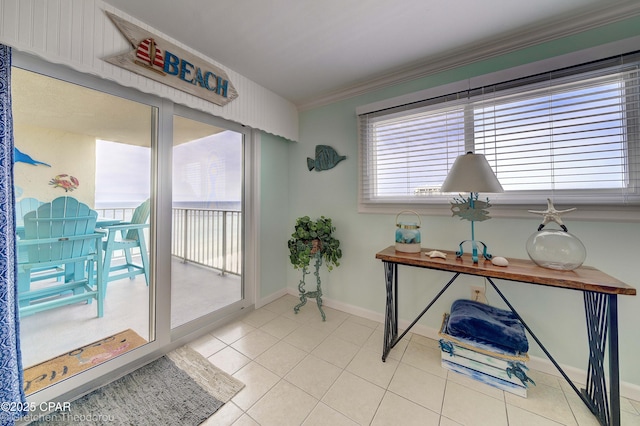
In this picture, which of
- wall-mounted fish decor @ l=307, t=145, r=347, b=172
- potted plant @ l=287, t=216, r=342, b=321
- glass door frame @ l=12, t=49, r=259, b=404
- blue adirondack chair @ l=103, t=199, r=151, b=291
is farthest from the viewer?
wall-mounted fish decor @ l=307, t=145, r=347, b=172

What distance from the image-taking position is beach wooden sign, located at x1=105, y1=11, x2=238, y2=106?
144 centimetres

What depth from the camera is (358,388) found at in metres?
1.45

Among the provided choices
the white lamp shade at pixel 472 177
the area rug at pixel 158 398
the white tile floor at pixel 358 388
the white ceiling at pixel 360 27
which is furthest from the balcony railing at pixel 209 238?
the white lamp shade at pixel 472 177

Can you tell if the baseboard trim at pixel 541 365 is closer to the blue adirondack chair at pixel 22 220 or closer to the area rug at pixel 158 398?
the area rug at pixel 158 398

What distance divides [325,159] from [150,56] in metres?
1.65

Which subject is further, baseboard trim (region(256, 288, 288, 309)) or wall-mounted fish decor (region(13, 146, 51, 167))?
baseboard trim (region(256, 288, 288, 309))

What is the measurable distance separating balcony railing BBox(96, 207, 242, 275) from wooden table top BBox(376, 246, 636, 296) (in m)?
1.58

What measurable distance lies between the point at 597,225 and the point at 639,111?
0.70 meters

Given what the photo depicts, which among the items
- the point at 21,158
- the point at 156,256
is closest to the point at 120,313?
the point at 156,256

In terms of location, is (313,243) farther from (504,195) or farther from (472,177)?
(504,195)

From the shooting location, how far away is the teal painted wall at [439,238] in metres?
1.42

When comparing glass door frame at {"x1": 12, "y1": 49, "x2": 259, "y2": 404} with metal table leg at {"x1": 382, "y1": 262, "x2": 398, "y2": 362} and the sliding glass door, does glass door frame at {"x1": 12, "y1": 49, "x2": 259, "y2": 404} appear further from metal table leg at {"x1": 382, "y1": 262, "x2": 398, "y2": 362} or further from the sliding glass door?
metal table leg at {"x1": 382, "y1": 262, "x2": 398, "y2": 362}

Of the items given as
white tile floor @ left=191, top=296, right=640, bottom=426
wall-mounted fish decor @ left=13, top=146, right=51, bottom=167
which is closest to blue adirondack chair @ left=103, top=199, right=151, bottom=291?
wall-mounted fish decor @ left=13, top=146, right=51, bottom=167

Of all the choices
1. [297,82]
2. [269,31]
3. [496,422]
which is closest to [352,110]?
[297,82]
